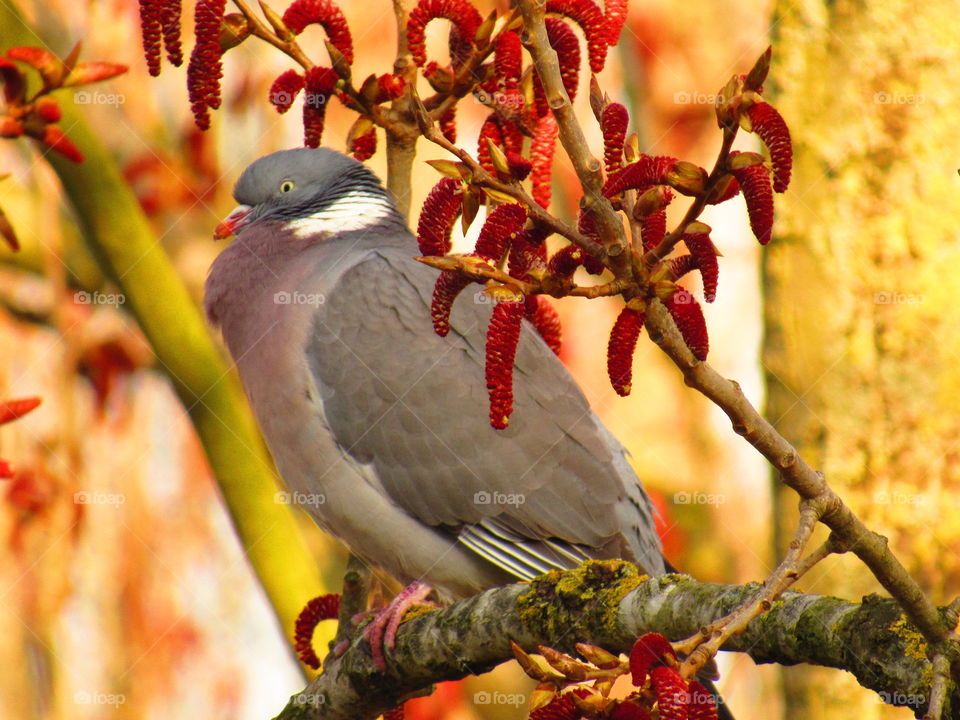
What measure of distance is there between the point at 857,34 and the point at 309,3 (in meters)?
2.64

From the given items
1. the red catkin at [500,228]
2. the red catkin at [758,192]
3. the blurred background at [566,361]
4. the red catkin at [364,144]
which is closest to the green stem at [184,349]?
the blurred background at [566,361]

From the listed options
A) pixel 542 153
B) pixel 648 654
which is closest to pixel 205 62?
pixel 542 153

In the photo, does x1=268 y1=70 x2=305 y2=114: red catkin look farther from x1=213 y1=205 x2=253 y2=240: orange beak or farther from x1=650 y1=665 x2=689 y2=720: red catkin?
x1=650 y1=665 x2=689 y2=720: red catkin

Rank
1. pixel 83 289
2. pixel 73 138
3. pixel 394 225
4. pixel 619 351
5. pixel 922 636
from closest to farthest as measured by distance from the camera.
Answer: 1. pixel 619 351
2. pixel 922 636
3. pixel 73 138
4. pixel 394 225
5. pixel 83 289

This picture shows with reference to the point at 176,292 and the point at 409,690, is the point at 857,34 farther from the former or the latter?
the point at 409,690

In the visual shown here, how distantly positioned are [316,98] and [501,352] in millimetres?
1417

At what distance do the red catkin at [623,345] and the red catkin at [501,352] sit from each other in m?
0.15

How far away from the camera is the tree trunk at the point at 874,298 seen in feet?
14.4

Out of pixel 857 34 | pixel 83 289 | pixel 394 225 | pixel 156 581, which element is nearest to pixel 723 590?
pixel 394 225

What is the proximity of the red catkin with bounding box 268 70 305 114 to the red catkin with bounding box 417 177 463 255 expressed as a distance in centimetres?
117

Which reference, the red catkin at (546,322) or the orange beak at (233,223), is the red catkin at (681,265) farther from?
the orange beak at (233,223)

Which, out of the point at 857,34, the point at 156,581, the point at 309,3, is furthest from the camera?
the point at 156,581

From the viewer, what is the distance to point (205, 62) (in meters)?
2.45

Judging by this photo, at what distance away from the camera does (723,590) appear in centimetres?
217
